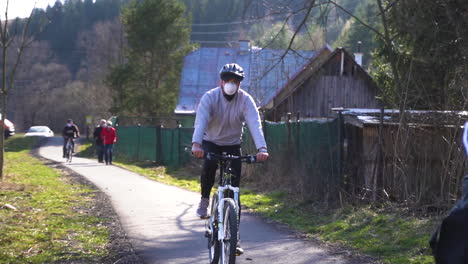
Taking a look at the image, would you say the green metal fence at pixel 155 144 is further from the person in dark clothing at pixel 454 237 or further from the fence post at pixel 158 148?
→ the person in dark clothing at pixel 454 237

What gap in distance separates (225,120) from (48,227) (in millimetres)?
3459

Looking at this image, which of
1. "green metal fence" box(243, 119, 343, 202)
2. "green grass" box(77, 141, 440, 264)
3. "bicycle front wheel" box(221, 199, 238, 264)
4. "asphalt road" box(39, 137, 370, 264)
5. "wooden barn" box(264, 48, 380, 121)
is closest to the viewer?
"bicycle front wheel" box(221, 199, 238, 264)

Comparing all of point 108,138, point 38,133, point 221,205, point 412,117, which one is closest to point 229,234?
point 221,205

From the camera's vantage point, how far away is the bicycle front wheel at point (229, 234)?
18.4 feet

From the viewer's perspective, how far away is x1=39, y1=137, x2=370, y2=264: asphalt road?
6.82 m

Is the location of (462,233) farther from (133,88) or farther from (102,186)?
(133,88)

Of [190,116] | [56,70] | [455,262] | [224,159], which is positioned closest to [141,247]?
[224,159]

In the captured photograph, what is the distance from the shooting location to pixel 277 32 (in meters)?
11.4

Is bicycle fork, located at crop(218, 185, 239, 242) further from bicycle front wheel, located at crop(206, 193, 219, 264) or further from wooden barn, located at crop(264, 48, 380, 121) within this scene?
wooden barn, located at crop(264, 48, 380, 121)

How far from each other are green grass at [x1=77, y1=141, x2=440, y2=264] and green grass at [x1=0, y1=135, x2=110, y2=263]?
279cm

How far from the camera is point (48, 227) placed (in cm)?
861

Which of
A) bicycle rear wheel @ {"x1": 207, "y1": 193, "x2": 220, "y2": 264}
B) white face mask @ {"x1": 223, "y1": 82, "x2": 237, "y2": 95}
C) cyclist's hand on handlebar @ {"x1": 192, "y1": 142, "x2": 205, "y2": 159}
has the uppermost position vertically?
white face mask @ {"x1": 223, "y1": 82, "x2": 237, "y2": 95}

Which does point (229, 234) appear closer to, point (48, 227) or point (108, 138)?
point (48, 227)

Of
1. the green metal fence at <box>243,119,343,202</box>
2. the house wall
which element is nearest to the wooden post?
the house wall
